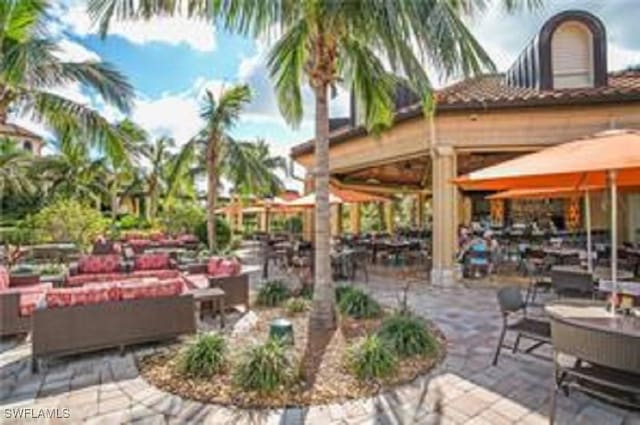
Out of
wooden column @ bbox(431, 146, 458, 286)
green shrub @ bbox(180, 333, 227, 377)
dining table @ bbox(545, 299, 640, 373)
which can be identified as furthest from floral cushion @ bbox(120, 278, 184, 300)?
wooden column @ bbox(431, 146, 458, 286)

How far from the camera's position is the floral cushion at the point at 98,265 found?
1068 centimetres

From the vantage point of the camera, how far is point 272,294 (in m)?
9.38

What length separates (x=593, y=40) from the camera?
42.2ft

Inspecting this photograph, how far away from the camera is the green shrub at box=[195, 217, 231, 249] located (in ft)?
73.1

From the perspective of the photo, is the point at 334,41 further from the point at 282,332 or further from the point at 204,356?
the point at 204,356

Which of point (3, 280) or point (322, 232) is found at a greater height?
point (322, 232)

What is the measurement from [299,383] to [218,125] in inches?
541

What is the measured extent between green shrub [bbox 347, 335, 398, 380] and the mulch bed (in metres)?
0.10

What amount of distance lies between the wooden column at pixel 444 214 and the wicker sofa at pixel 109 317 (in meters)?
7.58

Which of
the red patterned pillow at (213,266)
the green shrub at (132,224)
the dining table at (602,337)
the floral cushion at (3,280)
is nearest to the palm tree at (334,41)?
the dining table at (602,337)

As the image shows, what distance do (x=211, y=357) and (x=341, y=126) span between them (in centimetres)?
1579

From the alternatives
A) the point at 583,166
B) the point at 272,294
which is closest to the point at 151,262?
the point at 272,294

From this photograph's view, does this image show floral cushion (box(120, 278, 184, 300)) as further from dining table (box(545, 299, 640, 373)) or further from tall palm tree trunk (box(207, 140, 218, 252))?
tall palm tree trunk (box(207, 140, 218, 252))

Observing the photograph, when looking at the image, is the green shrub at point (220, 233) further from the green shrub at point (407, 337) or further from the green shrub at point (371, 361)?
the green shrub at point (371, 361)
